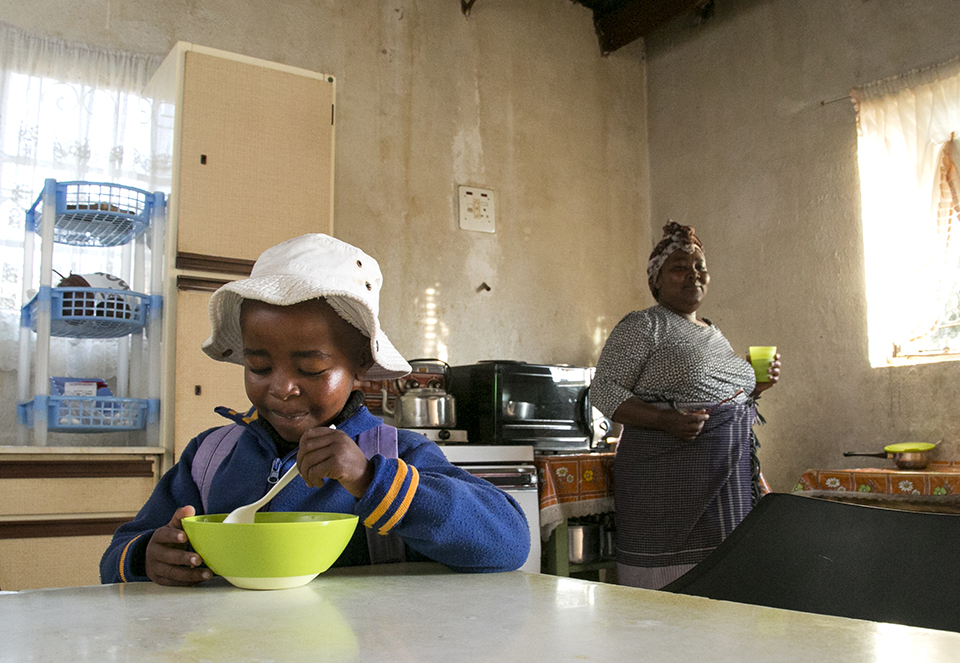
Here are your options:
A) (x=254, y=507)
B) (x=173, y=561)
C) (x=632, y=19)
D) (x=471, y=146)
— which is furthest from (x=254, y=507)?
(x=632, y=19)

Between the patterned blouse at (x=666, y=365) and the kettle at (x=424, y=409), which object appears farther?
the kettle at (x=424, y=409)

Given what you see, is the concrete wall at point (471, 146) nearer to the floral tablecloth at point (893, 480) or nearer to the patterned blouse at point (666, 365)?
the patterned blouse at point (666, 365)

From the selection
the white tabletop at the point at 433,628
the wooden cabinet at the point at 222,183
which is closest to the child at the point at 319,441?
the white tabletop at the point at 433,628

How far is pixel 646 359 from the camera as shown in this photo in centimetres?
279

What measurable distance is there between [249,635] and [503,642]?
0.19m

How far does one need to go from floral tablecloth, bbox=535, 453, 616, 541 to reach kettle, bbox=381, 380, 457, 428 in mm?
467

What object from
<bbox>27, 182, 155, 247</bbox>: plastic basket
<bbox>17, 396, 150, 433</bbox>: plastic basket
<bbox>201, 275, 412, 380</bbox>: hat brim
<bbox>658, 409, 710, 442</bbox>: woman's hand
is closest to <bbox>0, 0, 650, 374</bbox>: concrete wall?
<bbox>27, 182, 155, 247</bbox>: plastic basket

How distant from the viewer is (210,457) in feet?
3.75

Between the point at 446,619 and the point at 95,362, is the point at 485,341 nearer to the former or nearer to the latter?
the point at 95,362

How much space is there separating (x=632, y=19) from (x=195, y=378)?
3316 millimetres

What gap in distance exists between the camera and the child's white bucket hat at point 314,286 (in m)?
1.07

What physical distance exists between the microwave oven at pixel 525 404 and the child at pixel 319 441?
2.36 meters

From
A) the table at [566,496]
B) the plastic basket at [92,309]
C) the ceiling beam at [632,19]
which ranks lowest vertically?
the table at [566,496]

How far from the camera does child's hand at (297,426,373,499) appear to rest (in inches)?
34.7
